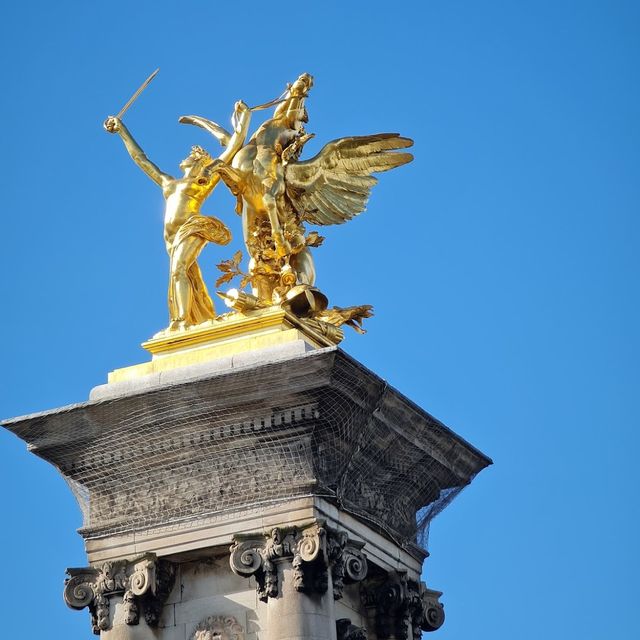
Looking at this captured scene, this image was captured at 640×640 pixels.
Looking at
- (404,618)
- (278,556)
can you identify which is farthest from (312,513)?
(404,618)

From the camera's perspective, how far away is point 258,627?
27.1 m

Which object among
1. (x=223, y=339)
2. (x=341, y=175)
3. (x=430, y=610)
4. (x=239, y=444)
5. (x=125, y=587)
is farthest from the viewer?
(x=341, y=175)

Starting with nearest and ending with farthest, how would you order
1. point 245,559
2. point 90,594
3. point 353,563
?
point 245,559 → point 353,563 → point 90,594

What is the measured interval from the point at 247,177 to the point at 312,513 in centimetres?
576

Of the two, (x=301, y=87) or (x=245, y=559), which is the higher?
(x=301, y=87)

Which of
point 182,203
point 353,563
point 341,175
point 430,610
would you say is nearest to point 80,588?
point 353,563

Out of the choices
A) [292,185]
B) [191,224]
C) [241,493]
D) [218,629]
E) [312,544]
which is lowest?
[218,629]

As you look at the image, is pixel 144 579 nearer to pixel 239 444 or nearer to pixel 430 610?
pixel 239 444

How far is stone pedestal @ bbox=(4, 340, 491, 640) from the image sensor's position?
27.0 meters

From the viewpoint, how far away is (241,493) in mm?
27641

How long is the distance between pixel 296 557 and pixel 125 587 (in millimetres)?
2646

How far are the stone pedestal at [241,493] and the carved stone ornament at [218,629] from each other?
2cm

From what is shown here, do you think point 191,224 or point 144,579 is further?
point 191,224

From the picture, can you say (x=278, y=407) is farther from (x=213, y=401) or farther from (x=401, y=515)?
(x=401, y=515)
